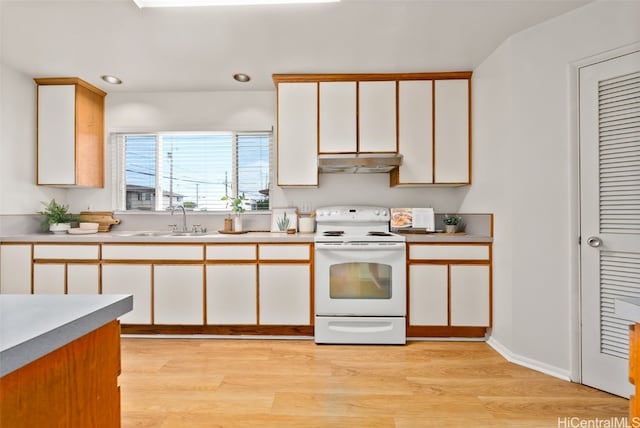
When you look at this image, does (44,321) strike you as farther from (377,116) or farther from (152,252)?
(377,116)

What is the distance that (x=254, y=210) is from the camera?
346cm

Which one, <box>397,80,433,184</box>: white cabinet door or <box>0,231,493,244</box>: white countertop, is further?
<box>397,80,433,184</box>: white cabinet door

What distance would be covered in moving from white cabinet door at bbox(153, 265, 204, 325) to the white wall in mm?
2544

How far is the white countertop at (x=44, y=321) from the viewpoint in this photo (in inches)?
21.3

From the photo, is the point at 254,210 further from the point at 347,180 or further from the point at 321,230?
the point at 347,180

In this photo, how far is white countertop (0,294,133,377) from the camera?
54cm

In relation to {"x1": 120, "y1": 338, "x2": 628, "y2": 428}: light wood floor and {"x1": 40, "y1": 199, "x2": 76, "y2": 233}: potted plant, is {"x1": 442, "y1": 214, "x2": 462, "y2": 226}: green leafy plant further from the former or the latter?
{"x1": 40, "y1": 199, "x2": 76, "y2": 233}: potted plant

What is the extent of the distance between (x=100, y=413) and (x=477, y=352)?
8.54ft

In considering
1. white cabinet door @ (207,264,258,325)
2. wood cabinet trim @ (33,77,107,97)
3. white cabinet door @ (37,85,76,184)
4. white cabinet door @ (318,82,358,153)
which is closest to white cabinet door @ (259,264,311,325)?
white cabinet door @ (207,264,258,325)

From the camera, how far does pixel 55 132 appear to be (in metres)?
3.14

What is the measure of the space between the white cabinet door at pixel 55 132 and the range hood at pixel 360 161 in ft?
8.13

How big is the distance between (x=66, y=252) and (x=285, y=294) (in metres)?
1.98

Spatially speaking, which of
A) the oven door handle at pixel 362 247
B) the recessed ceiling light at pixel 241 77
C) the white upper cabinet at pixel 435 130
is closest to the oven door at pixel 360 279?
the oven door handle at pixel 362 247

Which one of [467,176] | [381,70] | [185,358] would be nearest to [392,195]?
[467,176]
